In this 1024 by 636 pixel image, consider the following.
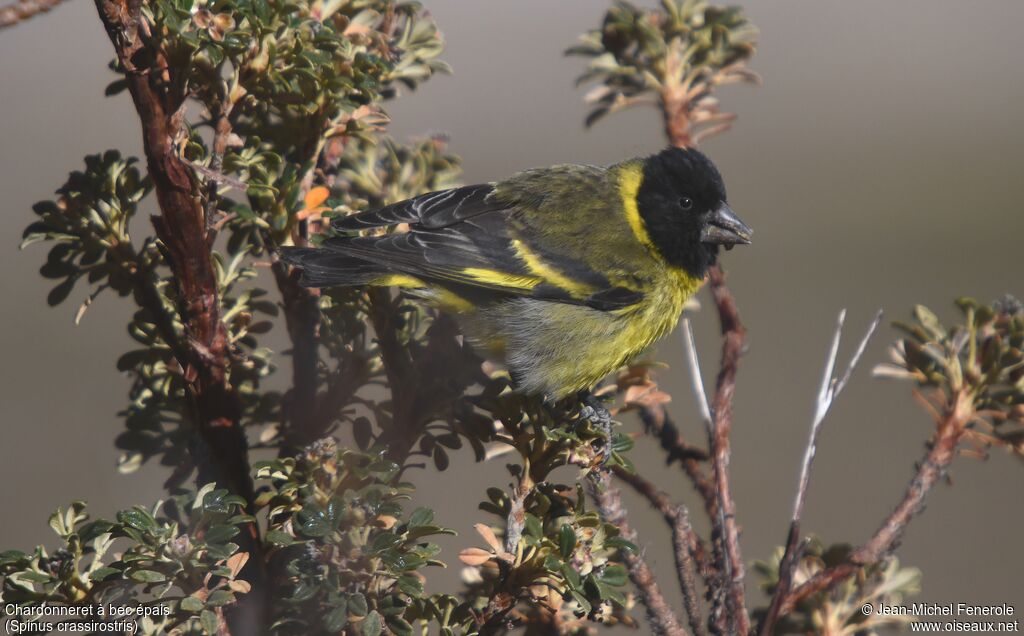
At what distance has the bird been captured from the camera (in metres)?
2.24

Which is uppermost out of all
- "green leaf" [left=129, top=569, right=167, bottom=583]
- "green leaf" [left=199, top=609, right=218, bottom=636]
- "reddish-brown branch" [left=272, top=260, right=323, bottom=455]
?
"reddish-brown branch" [left=272, top=260, right=323, bottom=455]

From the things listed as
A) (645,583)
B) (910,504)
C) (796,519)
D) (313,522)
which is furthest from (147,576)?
(910,504)

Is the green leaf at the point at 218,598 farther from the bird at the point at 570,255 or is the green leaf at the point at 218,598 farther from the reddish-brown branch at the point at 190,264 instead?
the bird at the point at 570,255

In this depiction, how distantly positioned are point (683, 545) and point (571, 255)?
4.51 ft

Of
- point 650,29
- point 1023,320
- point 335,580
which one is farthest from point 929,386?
point 335,580

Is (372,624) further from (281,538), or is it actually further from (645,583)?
(645,583)

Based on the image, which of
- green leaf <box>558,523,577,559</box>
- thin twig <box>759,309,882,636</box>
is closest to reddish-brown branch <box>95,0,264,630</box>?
green leaf <box>558,523,577,559</box>

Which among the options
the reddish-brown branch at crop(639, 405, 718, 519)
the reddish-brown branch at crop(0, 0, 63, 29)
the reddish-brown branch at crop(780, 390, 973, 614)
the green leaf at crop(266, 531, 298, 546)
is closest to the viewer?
the reddish-brown branch at crop(0, 0, 63, 29)

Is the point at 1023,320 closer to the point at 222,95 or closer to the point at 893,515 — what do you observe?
the point at 893,515

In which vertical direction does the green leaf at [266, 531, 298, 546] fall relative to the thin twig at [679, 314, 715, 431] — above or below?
below

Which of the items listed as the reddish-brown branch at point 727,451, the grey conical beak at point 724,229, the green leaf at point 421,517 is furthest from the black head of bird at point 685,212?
the green leaf at point 421,517

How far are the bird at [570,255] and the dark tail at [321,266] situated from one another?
415mm

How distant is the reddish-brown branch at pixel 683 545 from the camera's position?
1.20m

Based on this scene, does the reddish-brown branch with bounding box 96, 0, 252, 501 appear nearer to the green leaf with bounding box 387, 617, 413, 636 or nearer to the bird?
the green leaf with bounding box 387, 617, 413, 636
